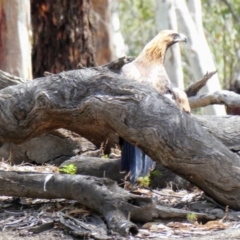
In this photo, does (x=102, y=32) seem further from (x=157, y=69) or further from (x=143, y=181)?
(x=143, y=181)

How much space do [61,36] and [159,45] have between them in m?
4.83

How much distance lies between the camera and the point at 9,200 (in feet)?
17.6

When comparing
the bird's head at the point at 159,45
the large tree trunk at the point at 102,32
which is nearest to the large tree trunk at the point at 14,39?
the bird's head at the point at 159,45

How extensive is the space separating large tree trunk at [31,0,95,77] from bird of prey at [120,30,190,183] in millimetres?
4248

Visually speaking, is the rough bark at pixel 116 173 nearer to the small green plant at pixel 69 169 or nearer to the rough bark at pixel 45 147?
the small green plant at pixel 69 169

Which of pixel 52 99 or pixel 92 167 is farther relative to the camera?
pixel 92 167

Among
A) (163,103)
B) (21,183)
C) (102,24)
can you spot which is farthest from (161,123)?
(102,24)

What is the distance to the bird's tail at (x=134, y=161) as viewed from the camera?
586 cm

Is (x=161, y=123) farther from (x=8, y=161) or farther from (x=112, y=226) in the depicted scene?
(x=8, y=161)

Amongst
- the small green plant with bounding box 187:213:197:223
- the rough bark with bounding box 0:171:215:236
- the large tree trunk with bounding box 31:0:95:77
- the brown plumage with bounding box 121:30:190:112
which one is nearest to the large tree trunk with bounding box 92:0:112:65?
the large tree trunk with bounding box 31:0:95:77

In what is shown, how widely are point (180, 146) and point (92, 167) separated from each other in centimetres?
134

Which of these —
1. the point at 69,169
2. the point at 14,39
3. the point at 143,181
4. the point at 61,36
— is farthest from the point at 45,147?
the point at 61,36

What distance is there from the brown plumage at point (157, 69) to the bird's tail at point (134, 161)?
0.58m

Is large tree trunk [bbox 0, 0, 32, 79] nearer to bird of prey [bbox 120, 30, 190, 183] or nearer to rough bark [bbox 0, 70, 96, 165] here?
rough bark [bbox 0, 70, 96, 165]
